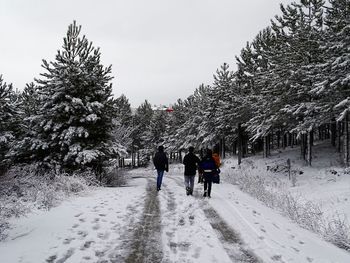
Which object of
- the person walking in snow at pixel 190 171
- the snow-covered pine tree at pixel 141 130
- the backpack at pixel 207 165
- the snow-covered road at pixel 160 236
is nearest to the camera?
the snow-covered road at pixel 160 236

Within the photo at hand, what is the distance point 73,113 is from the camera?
18.7 meters

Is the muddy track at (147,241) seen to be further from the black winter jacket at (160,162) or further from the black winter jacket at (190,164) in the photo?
the black winter jacket at (160,162)

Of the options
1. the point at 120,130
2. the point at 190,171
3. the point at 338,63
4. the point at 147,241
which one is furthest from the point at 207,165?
the point at 120,130

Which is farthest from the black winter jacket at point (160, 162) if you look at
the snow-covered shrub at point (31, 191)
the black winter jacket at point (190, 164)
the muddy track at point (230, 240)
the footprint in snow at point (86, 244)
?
the footprint in snow at point (86, 244)

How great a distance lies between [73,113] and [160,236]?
13.0 meters

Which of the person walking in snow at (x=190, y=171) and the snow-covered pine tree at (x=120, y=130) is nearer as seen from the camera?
the person walking in snow at (x=190, y=171)

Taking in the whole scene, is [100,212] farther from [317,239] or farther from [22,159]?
[22,159]

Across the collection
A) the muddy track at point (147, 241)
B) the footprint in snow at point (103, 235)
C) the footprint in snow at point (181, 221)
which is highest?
the footprint in snow at point (103, 235)

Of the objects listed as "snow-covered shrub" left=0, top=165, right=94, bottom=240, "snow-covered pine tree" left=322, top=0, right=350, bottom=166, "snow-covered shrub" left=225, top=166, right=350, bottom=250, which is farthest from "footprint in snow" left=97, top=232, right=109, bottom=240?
"snow-covered pine tree" left=322, top=0, right=350, bottom=166

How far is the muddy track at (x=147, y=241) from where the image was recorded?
19.5 ft

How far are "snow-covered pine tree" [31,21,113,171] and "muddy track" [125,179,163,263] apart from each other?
30.0 ft

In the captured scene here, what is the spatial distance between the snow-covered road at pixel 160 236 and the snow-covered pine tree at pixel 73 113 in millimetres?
7738

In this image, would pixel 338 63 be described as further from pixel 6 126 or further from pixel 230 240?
pixel 6 126

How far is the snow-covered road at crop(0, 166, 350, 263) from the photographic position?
19.8 feet
